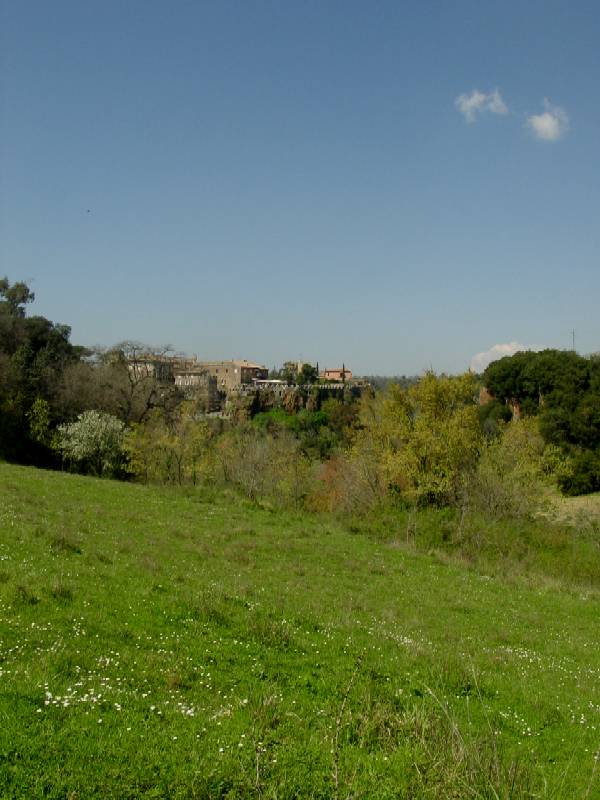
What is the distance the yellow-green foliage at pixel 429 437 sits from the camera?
3694 centimetres

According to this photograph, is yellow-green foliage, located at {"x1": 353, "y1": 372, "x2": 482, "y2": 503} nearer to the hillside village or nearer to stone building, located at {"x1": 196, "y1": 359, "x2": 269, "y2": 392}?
the hillside village

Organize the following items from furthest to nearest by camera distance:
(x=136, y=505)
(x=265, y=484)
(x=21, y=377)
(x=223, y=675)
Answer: (x=21, y=377) < (x=265, y=484) < (x=136, y=505) < (x=223, y=675)

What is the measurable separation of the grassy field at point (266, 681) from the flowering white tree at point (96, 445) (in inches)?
1091

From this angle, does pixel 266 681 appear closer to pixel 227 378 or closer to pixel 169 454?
pixel 169 454

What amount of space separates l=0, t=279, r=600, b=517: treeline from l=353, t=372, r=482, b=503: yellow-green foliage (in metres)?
0.08

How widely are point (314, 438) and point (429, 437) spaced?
1432 inches

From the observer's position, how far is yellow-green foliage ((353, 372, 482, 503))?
3694 cm

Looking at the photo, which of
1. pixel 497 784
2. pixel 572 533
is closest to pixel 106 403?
pixel 572 533

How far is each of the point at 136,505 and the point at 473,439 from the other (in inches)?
861

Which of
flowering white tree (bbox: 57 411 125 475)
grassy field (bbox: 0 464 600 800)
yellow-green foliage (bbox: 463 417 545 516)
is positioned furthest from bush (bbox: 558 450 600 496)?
grassy field (bbox: 0 464 600 800)

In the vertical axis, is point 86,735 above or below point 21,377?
below

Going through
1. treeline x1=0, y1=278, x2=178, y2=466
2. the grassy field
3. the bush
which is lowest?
the bush

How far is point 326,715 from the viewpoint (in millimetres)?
6238

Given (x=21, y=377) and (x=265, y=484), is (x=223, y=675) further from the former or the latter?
(x=21, y=377)
